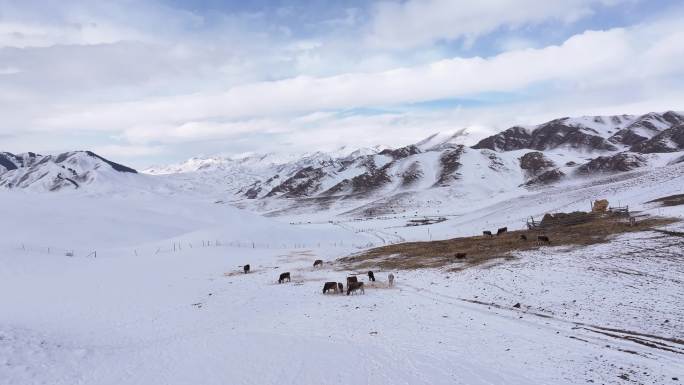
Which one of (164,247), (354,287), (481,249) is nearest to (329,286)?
(354,287)

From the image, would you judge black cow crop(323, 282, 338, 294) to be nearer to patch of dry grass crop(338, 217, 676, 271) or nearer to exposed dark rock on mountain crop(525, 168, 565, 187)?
patch of dry grass crop(338, 217, 676, 271)

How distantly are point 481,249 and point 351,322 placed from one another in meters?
23.9

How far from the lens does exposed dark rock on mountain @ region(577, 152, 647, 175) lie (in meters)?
159

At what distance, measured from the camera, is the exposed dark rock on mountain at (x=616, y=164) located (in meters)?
159

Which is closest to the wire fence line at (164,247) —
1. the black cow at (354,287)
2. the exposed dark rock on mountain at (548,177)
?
the black cow at (354,287)

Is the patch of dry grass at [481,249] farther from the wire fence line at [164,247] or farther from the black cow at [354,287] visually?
the wire fence line at [164,247]

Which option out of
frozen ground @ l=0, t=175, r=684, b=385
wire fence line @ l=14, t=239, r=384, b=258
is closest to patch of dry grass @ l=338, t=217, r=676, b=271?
frozen ground @ l=0, t=175, r=684, b=385

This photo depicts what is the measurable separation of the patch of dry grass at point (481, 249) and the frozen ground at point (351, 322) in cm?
259

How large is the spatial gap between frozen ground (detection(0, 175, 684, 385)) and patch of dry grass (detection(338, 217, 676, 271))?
2595 mm

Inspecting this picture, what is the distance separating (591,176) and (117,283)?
529 feet

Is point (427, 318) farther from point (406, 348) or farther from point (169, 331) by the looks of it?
point (169, 331)

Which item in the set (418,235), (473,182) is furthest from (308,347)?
(473,182)

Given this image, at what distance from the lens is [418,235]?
82562 mm

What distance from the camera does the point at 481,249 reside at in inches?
1741
